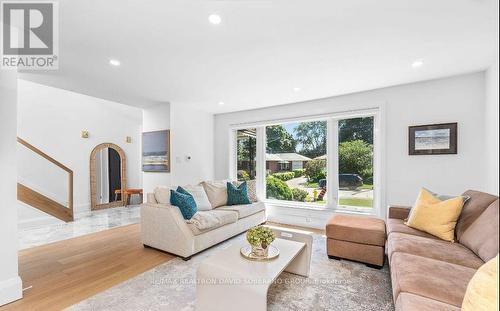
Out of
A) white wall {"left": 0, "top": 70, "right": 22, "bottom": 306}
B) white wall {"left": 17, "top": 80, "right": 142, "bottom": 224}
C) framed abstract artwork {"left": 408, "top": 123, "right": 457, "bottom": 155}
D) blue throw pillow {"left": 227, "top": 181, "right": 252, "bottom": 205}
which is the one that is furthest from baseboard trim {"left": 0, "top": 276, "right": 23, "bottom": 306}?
framed abstract artwork {"left": 408, "top": 123, "right": 457, "bottom": 155}

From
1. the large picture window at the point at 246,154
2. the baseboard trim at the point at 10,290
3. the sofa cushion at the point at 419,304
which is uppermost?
the large picture window at the point at 246,154

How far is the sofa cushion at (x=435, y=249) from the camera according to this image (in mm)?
1723

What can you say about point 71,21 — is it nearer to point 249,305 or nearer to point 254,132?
point 249,305

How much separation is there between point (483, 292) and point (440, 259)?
109 cm

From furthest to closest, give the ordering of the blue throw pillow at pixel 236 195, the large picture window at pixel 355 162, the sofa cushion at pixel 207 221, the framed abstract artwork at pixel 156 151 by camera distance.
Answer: the framed abstract artwork at pixel 156 151, the blue throw pillow at pixel 236 195, the large picture window at pixel 355 162, the sofa cushion at pixel 207 221

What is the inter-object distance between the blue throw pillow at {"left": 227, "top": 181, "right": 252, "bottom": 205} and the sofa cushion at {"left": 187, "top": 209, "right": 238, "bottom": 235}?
67 centimetres

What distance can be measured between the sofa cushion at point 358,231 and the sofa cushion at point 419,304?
4.12ft

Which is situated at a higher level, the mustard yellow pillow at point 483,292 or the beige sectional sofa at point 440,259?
the mustard yellow pillow at point 483,292

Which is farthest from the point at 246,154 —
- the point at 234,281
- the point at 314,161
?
the point at 234,281

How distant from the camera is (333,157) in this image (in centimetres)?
406

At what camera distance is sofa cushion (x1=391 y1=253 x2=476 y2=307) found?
1.31 metres

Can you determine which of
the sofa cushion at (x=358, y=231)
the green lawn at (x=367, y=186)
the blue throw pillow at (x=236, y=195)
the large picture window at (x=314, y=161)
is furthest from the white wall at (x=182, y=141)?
the green lawn at (x=367, y=186)

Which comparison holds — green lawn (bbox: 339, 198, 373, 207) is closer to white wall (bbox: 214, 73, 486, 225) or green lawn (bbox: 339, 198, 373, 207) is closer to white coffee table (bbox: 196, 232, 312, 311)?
white wall (bbox: 214, 73, 486, 225)

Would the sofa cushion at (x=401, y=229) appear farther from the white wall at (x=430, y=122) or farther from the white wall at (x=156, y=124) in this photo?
the white wall at (x=156, y=124)
